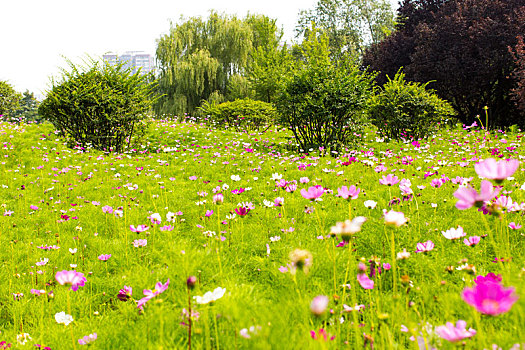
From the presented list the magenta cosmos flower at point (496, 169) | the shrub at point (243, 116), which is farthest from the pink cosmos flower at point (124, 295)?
the shrub at point (243, 116)

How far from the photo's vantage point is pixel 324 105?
6297 millimetres

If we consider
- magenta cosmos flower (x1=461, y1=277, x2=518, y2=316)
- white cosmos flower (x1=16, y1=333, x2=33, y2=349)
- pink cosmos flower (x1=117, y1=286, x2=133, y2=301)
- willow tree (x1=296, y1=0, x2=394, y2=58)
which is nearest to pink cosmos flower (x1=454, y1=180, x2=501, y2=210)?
magenta cosmos flower (x1=461, y1=277, x2=518, y2=316)

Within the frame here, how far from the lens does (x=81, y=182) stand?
442cm

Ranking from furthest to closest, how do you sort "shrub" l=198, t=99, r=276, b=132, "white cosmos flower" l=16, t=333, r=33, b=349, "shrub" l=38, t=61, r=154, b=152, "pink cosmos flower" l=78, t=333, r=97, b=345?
"shrub" l=198, t=99, r=276, b=132, "shrub" l=38, t=61, r=154, b=152, "white cosmos flower" l=16, t=333, r=33, b=349, "pink cosmos flower" l=78, t=333, r=97, b=345

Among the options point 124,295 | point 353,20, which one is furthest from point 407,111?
point 353,20

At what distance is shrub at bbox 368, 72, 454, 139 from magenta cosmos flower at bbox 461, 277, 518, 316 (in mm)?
7388

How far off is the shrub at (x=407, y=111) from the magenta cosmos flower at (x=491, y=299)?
739 centimetres

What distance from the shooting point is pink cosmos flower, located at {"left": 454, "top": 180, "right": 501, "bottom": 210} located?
2.55 ft

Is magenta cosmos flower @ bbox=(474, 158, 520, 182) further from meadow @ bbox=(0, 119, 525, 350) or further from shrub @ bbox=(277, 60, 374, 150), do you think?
shrub @ bbox=(277, 60, 374, 150)

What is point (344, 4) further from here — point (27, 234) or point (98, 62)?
point (27, 234)

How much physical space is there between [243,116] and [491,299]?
33.7ft

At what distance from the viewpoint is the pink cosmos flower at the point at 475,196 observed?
78cm

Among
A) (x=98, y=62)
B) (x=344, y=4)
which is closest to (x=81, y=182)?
(x=98, y=62)

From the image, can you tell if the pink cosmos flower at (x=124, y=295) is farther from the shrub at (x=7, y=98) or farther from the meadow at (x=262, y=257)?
the shrub at (x=7, y=98)
